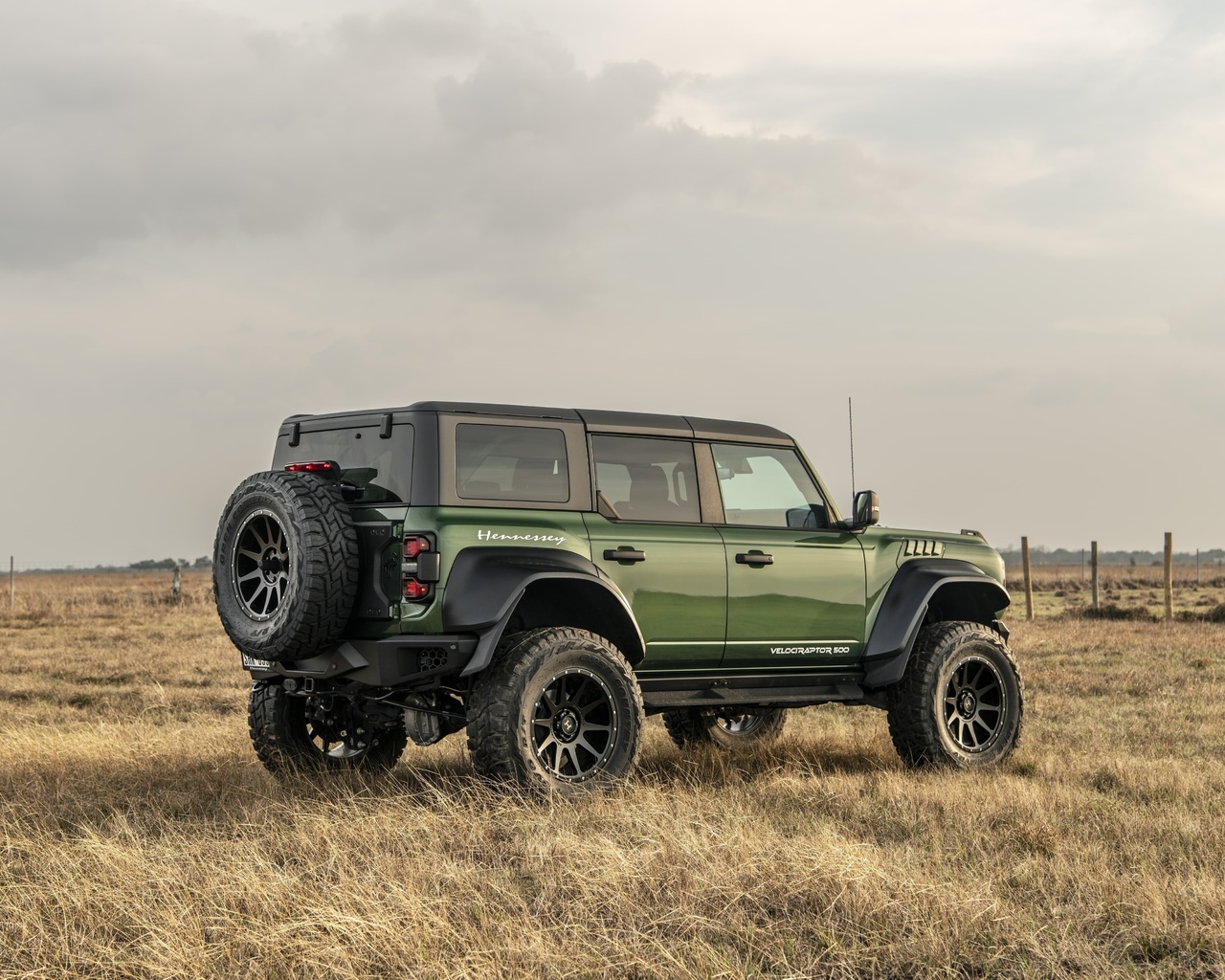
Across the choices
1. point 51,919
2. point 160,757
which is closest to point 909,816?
point 51,919

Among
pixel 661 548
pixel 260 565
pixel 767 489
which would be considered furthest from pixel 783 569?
pixel 260 565

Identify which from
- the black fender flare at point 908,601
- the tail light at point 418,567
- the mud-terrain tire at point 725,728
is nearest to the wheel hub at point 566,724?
the tail light at point 418,567

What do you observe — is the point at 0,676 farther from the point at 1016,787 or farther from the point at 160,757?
the point at 1016,787

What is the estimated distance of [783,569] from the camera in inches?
337

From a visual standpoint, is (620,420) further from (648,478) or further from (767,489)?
(767,489)

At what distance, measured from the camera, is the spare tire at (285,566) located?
7055mm

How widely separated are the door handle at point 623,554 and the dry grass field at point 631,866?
1.32 m

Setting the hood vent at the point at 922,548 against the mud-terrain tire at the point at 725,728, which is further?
the mud-terrain tire at the point at 725,728

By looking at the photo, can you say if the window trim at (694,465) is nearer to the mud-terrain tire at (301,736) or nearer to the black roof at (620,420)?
the black roof at (620,420)

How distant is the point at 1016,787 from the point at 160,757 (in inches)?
226

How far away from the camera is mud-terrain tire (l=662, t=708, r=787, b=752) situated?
10305 mm

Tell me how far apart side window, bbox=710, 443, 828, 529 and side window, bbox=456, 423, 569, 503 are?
1266 mm

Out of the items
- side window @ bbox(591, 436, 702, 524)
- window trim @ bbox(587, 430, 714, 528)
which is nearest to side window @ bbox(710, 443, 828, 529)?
window trim @ bbox(587, 430, 714, 528)

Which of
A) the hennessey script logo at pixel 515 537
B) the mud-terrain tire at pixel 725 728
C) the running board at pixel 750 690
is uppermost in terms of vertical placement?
the hennessey script logo at pixel 515 537
